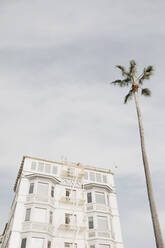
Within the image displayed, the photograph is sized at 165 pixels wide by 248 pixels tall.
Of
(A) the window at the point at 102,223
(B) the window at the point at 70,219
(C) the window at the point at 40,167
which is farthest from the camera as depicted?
(C) the window at the point at 40,167

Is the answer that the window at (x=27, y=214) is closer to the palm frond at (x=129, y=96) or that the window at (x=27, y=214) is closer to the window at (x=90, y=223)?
the window at (x=90, y=223)

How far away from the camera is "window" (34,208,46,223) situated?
104 feet

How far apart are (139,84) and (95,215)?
21.1m

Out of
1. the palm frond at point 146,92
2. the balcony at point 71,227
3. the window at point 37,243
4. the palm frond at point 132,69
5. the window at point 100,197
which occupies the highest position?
the palm frond at point 132,69

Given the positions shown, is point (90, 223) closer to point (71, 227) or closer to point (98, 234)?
point (98, 234)

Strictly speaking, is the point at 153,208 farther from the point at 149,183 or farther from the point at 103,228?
the point at 103,228

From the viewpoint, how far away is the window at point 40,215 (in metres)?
31.8

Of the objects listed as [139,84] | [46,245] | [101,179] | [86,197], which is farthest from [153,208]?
[101,179]

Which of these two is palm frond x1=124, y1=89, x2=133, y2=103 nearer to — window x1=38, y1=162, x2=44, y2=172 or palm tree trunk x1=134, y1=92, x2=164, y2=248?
palm tree trunk x1=134, y1=92, x2=164, y2=248

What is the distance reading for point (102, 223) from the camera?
34688mm

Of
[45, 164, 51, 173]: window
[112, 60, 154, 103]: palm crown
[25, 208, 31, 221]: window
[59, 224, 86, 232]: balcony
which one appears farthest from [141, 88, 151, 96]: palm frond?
[25, 208, 31, 221]: window

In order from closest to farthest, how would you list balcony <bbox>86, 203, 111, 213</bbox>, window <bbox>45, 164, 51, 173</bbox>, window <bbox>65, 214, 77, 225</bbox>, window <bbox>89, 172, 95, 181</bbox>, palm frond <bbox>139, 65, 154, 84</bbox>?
palm frond <bbox>139, 65, 154, 84</bbox> → window <bbox>65, 214, 77, 225</bbox> → balcony <bbox>86, 203, 111, 213</bbox> → window <bbox>45, 164, 51, 173</bbox> → window <bbox>89, 172, 95, 181</bbox>

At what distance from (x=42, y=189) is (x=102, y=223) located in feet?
34.0

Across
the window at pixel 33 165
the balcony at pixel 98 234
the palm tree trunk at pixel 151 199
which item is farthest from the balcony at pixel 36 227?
Answer: the palm tree trunk at pixel 151 199
